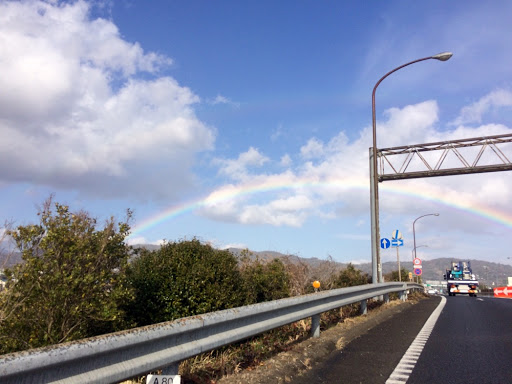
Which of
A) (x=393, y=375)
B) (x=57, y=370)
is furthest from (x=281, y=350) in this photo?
(x=57, y=370)

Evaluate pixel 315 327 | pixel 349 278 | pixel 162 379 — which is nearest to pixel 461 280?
pixel 349 278

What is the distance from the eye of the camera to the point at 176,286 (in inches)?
259

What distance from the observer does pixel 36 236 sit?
5586 mm

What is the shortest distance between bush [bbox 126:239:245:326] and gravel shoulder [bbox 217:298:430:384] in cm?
140

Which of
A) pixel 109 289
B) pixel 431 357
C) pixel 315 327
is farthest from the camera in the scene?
pixel 315 327

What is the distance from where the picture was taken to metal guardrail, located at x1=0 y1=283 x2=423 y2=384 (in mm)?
2596

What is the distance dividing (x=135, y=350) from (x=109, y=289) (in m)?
2.73

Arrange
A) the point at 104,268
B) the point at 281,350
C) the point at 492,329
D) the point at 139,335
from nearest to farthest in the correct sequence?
the point at 139,335, the point at 104,268, the point at 281,350, the point at 492,329

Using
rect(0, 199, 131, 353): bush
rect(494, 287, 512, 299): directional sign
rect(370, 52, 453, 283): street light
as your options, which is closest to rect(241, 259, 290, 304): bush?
rect(0, 199, 131, 353): bush

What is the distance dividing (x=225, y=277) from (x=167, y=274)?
0.98 m

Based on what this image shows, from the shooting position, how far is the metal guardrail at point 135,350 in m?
2.60

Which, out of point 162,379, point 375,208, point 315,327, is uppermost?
point 375,208

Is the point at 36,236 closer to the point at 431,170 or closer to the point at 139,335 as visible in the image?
the point at 139,335

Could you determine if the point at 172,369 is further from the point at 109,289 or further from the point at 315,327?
the point at 315,327
